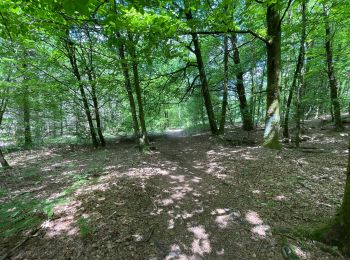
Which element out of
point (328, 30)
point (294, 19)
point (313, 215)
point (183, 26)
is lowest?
point (313, 215)

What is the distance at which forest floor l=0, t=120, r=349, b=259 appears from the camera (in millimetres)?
3330

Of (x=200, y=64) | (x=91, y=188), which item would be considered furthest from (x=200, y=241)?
(x=200, y=64)

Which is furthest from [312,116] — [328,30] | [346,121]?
[328,30]

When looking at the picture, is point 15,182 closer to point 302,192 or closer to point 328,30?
point 302,192

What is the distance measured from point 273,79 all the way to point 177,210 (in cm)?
670

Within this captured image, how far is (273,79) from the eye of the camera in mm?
8336

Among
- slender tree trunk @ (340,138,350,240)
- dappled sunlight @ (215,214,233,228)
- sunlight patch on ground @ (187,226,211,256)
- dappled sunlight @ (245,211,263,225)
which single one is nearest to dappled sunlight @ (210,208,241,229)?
dappled sunlight @ (215,214,233,228)

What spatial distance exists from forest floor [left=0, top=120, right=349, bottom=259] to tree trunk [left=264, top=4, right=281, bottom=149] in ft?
4.43

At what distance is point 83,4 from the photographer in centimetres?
198

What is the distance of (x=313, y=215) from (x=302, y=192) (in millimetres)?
984

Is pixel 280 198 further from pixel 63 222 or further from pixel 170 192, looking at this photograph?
pixel 63 222

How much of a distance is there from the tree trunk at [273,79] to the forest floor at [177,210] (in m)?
1.35

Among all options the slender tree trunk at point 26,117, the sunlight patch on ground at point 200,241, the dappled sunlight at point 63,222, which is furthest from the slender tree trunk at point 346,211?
the slender tree trunk at point 26,117

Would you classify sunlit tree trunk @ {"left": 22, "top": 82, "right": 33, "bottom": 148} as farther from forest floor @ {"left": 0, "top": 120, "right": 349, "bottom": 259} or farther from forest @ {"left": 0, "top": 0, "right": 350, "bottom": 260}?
forest floor @ {"left": 0, "top": 120, "right": 349, "bottom": 259}
